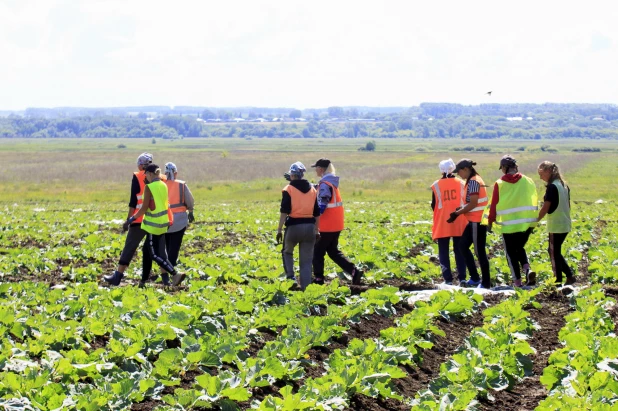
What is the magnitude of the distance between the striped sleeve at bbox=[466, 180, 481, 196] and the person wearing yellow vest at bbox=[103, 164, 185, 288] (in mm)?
4268

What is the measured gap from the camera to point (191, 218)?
12383mm

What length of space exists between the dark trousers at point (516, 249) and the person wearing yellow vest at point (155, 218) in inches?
183

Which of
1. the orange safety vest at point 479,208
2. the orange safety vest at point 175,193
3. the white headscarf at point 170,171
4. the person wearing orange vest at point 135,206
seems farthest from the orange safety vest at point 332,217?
the person wearing orange vest at point 135,206

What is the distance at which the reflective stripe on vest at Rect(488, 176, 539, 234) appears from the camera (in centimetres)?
1112

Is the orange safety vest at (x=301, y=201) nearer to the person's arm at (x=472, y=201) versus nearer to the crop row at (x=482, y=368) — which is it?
the person's arm at (x=472, y=201)

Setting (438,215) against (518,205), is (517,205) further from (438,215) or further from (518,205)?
(438,215)

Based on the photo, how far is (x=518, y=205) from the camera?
11156 mm

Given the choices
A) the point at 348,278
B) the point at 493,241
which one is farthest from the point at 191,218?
the point at 493,241

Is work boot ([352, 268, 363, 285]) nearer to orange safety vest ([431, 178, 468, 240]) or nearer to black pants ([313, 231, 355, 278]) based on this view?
black pants ([313, 231, 355, 278])

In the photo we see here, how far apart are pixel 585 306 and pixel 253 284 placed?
150 inches

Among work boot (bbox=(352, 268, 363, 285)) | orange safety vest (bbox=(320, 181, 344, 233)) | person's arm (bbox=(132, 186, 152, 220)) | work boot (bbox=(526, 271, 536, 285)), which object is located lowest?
work boot (bbox=(352, 268, 363, 285))

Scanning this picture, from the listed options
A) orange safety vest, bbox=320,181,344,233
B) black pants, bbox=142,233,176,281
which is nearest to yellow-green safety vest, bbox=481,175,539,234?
orange safety vest, bbox=320,181,344,233

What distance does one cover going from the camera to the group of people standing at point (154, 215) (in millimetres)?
11469

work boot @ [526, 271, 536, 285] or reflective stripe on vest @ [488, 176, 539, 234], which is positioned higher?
reflective stripe on vest @ [488, 176, 539, 234]
